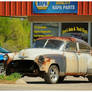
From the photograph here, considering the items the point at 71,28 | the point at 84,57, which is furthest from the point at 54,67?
the point at 71,28

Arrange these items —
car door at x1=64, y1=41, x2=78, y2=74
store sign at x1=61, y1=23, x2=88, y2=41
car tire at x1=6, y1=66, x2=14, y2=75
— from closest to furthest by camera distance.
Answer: car tire at x1=6, y1=66, x2=14, y2=75 → car door at x1=64, y1=41, x2=78, y2=74 → store sign at x1=61, y1=23, x2=88, y2=41

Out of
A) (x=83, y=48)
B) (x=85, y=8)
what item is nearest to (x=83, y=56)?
(x=83, y=48)

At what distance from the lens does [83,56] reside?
15.2m

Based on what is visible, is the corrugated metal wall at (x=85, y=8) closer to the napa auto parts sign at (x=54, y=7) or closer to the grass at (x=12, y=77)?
the napa auto parts sign at (x=54, y=7)

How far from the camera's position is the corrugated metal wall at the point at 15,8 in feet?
84.4

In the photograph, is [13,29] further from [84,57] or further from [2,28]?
[84,57]

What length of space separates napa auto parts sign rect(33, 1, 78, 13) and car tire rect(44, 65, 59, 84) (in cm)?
1120

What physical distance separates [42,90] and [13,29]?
58.1m

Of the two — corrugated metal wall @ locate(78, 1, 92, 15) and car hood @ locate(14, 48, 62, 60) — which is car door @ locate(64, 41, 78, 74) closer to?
car hood @ locate(14, 48, 62, 60)

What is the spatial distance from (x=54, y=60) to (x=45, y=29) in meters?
12.5

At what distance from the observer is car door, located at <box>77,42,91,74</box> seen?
49.6 ft

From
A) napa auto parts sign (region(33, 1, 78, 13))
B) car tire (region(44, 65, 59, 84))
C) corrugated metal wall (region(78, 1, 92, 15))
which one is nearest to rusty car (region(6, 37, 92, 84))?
car tire (region(44, 65, 59, 84))

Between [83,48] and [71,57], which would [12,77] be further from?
[83,48]

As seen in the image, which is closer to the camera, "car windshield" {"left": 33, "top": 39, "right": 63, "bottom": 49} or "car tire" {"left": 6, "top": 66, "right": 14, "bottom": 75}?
"car tire" {"left": 6, "top": 66, "right": 14, "bottom": 75}
